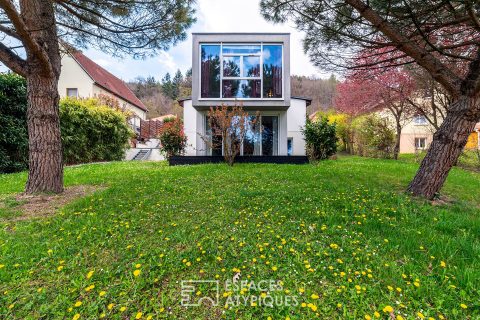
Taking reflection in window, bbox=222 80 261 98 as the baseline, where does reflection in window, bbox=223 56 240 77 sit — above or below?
above

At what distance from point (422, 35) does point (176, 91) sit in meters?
50.0

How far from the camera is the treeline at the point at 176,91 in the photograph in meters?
27.8

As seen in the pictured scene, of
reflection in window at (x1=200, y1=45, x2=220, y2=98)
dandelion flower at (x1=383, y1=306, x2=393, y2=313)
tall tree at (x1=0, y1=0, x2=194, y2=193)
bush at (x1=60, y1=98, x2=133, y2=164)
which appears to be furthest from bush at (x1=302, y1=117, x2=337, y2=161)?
bush at (x1=60, y1=98, x2=133, y2=164)

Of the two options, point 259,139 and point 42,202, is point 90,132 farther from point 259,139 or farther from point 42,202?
point 42,202

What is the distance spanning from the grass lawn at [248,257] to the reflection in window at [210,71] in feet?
21.5

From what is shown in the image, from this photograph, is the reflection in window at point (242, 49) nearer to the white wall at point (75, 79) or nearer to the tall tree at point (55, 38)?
the tall tree at point (55, 38)

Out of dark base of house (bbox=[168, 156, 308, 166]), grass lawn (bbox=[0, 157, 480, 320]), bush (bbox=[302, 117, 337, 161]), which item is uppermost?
bush (bbox=[302, 117, 337, 161])

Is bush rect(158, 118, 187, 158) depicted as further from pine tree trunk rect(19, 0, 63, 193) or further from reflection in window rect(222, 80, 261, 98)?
pine tree trunk rect(19, 0, 63, 193)

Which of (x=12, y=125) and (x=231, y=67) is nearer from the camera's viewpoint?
(x=12, y=125)

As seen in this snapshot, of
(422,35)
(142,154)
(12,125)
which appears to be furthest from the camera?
(142,154)

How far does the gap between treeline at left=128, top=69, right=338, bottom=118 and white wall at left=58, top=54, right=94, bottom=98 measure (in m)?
9.85

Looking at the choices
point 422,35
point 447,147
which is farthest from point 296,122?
point 422,35

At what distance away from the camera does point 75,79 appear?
19.5m

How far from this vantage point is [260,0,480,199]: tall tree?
401 cm
